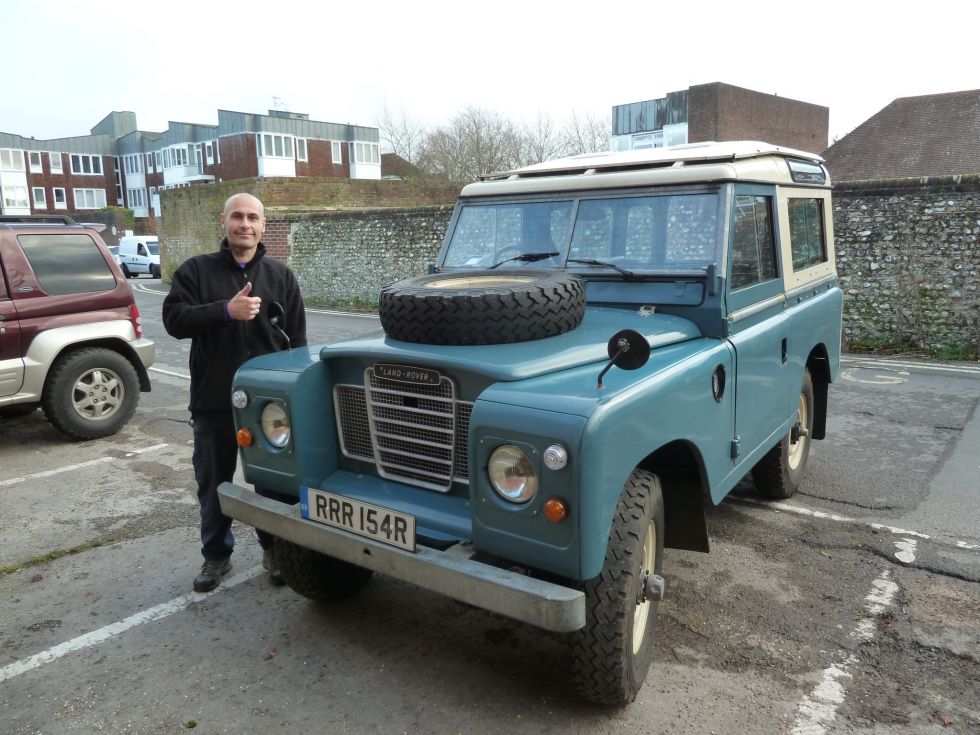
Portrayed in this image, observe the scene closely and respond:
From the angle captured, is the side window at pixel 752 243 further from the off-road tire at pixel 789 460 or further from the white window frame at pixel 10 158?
the white window frame at pixel 10 158

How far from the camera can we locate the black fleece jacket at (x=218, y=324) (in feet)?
12.6

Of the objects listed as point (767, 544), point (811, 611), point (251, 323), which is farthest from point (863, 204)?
point (251, 323)

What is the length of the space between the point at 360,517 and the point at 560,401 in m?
0.96

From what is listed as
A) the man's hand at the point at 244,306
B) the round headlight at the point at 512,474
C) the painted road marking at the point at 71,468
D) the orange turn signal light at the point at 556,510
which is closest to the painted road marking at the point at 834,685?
the orange turn signal light at the point at 556,510

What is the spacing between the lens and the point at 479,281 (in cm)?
364

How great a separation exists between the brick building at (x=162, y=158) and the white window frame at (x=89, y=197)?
0.09 m

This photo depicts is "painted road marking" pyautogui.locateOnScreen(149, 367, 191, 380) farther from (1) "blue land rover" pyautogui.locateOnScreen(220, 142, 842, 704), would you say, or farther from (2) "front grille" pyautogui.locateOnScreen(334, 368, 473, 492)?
(2) "front grille" pyautogui.locateOnScreen(334, 368, 473, 492)

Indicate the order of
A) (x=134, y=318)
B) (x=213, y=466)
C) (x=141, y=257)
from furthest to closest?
1. (x=141, y=257)
2. (x=134, y=318)
3. (x=213, y=466)

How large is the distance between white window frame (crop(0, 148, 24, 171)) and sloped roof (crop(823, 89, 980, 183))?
2528 inches

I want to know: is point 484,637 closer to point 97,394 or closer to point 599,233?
point 599,233

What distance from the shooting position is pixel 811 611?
12.3ft

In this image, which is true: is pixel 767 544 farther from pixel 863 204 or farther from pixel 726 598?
pixel 863 204

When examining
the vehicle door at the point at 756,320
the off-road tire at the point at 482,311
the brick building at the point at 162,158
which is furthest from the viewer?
the brick building at the point at 162,158

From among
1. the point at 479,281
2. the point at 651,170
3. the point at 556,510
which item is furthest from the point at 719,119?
the point at 556,510
